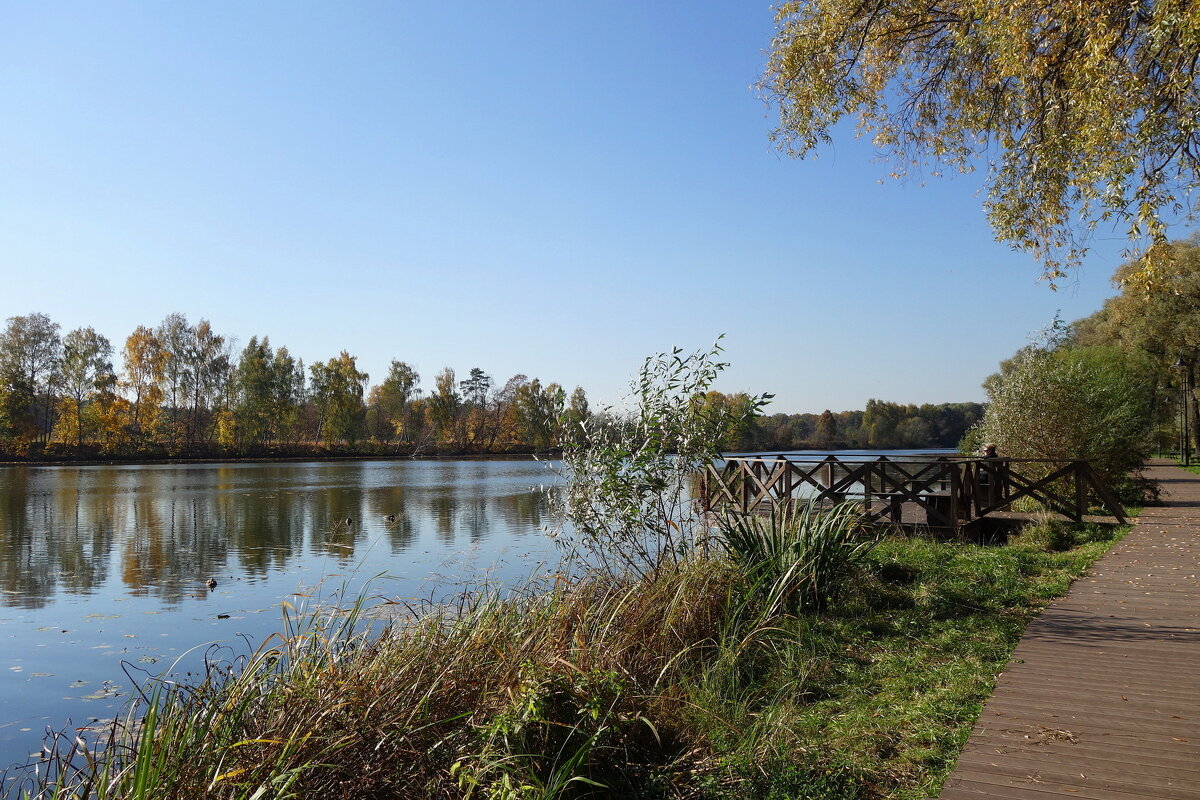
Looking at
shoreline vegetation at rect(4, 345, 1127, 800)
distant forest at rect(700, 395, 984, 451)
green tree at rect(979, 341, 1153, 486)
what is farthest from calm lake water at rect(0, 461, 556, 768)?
distant forest at rect(700, 395, 984, 451)

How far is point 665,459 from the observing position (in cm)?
802

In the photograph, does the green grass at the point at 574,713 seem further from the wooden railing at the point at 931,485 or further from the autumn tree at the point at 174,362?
the autumn tree at the point at 174,362

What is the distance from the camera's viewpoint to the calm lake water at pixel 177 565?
752 cm

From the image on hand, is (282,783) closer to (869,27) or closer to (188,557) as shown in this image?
(869,27)

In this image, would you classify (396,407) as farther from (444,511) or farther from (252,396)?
(444,511)

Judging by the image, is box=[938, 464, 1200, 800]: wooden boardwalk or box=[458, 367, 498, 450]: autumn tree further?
box=[458, 367, 498, 450]: autumn tree

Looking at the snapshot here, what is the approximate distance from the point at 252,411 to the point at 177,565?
169 ft

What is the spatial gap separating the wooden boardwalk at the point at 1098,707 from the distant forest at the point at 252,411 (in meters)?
35.1

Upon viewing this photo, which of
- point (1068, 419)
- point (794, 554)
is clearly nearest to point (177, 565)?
point (794, 554)

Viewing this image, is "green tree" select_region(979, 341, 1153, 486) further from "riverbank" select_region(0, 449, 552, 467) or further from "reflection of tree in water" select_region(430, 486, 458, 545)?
"riverbank" select_region(0, 449, 552, 467)

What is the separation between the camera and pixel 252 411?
201ft

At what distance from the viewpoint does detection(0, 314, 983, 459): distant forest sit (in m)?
52.1

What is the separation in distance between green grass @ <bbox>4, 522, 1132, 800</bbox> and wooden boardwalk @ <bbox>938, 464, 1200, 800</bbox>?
0.19 m

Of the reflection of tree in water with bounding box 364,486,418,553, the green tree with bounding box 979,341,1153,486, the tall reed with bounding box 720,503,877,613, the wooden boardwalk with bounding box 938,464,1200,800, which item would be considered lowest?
the reflection of tree in water with bounding box 364,486,418,553
